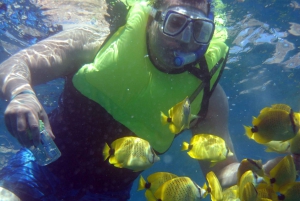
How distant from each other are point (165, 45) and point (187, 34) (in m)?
0.38

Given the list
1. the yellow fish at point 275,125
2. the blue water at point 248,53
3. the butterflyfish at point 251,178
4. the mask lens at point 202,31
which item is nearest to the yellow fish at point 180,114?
the yellow fish at point 275,125

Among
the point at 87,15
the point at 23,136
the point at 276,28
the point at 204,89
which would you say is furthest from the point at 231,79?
the point at 23,136

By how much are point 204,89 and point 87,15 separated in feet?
21.5

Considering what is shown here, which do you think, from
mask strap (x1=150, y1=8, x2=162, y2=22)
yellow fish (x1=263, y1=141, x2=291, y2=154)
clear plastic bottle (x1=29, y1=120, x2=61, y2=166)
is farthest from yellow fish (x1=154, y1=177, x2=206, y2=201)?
mask strap (x1=150, y1=8, x2=162, y2=22)

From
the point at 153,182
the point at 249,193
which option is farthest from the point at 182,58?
the point at 249,193

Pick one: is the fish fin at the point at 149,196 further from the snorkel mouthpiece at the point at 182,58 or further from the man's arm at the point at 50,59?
the snorkel mouthpiece at the point at 182,58

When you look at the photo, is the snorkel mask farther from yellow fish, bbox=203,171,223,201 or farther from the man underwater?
yellow fish, bbox=203,171,223,201

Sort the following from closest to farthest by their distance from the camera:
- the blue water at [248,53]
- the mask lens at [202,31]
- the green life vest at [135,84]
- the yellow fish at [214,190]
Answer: the yellow fish at [214,190] → the green life vest at [135,84] → the mask lens at [202,31] → the blue water at [248,53]

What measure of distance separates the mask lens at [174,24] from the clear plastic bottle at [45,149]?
234 cm

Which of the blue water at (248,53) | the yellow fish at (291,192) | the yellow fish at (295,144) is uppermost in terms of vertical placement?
the yellow fish at (295,144)

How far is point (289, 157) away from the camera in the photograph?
2.35m

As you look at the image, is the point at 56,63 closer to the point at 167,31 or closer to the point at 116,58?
the point at 116,58

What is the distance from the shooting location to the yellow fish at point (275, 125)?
2.37m

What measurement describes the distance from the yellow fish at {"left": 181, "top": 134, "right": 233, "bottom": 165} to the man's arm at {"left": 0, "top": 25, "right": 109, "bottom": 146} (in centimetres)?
186
